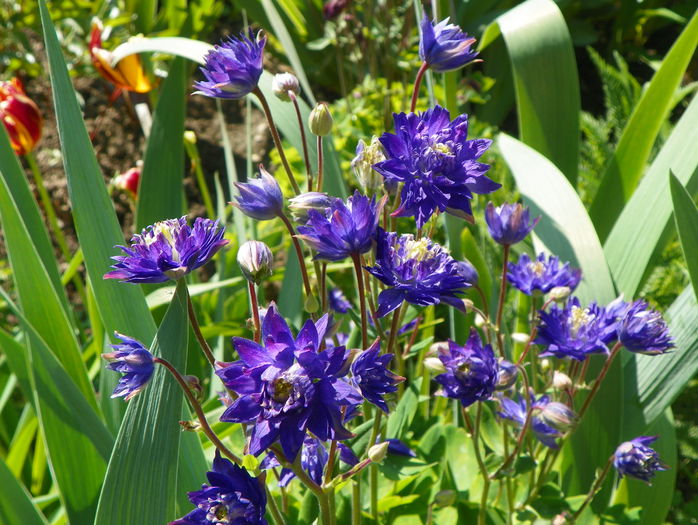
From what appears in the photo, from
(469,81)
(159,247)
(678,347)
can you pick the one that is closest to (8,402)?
(159,247)

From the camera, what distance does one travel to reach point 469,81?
7.17 feet

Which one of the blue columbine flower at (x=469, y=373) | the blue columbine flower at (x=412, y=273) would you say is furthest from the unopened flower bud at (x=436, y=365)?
the blue columbine flower at (x=412, y=273)

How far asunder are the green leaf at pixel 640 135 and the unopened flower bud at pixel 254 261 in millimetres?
786

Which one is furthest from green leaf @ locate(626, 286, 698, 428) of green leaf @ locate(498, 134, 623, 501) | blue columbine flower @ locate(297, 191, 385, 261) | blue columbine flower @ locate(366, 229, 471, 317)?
blue columbine flower @ locate(297, 191, 385, 261)

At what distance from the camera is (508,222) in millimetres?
787

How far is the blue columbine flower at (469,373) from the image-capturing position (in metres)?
0.72

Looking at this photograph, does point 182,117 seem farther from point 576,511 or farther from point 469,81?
point 469,81

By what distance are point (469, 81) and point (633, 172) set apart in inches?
42.3

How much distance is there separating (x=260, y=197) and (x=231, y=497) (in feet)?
0.84

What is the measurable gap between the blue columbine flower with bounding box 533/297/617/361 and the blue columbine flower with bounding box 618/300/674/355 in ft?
0.06

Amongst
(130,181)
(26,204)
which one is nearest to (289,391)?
(26,204)

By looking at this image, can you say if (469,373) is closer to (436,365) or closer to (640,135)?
(436,365)

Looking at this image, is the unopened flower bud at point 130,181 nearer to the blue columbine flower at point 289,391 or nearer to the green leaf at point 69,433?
the green leaf at point 69,433

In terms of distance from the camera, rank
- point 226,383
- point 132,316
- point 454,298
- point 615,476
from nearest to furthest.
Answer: point 226,383
point 454,298
point 132,316
point 615,476
